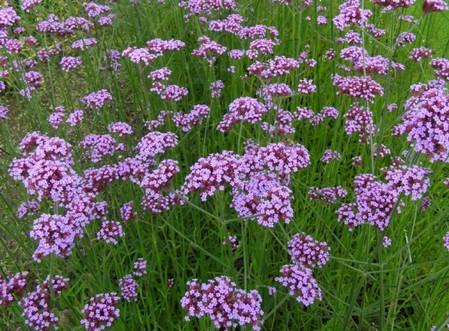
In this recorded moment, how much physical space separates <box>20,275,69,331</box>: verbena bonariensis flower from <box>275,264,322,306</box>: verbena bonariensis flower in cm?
103

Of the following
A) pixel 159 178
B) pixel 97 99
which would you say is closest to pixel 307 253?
pixel 159 178

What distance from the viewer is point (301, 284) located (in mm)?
1966

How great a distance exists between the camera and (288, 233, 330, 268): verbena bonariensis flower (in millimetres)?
2098

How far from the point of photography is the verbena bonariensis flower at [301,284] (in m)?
→ 1.96

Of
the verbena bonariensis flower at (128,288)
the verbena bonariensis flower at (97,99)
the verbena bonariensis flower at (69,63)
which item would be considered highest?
the verbena bonariensis flower at (69,63)

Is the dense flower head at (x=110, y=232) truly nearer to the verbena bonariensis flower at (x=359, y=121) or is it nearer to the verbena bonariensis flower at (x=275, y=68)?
the verbena bonariensis flower at (x=275, y=68)

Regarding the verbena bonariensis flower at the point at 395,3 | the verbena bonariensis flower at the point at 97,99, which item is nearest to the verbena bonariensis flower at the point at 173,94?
the verbena bonariensis flower at the point at 97,99

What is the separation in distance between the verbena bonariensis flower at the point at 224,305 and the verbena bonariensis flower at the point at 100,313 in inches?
17.4

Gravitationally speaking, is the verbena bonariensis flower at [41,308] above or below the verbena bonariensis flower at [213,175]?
below

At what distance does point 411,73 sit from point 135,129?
100 inches

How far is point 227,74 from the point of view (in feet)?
13.7

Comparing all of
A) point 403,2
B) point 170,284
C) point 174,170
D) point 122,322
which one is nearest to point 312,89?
point 403,2

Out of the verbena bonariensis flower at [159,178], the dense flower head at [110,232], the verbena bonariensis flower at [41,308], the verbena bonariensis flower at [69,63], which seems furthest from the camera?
the verbena bonariensis flower at [69,63]

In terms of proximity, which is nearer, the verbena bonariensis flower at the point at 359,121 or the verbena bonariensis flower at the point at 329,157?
the verbena bonariensis flower at the point at 359,121
